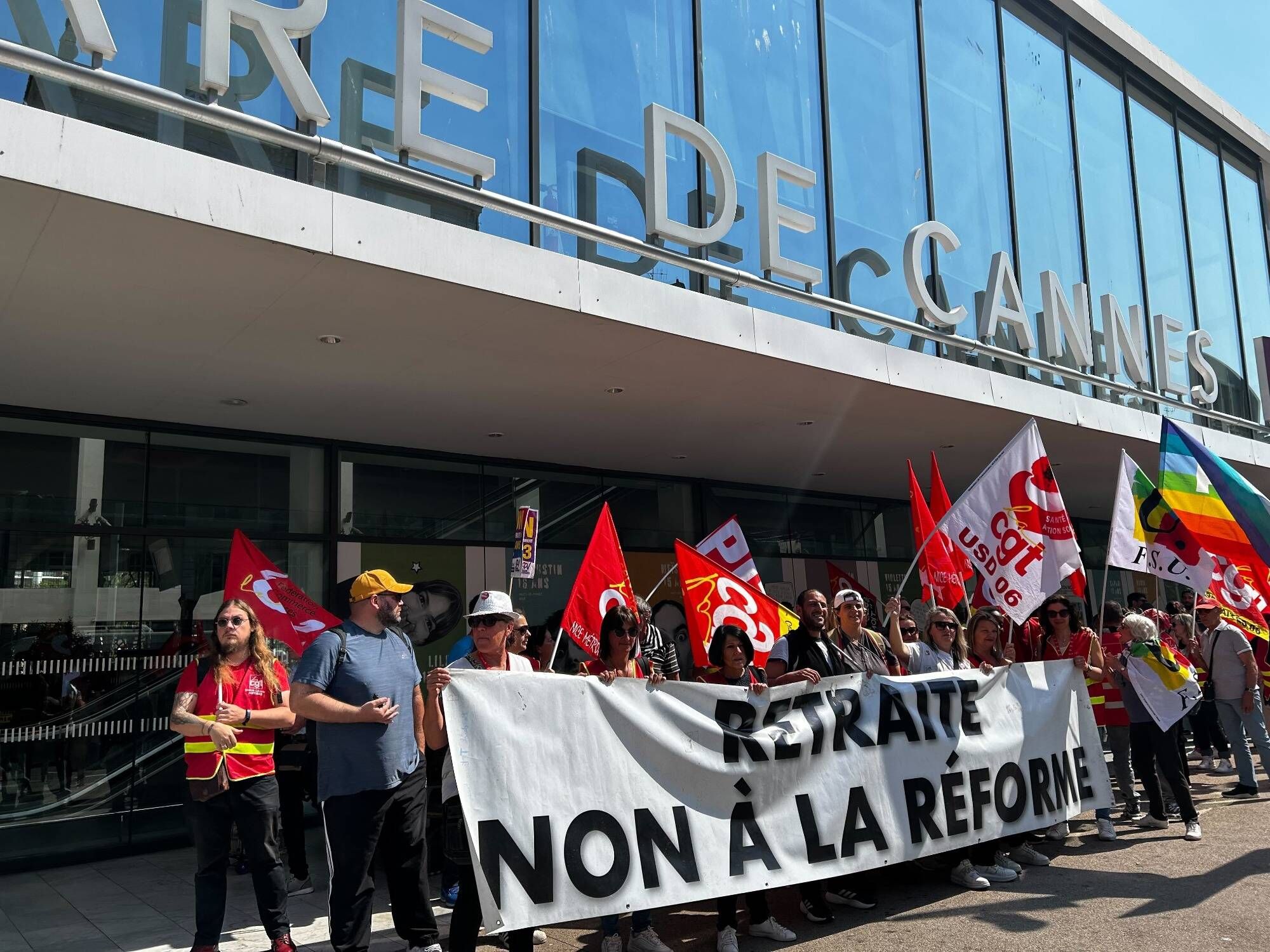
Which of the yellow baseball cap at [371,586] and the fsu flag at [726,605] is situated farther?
the fsu flag at [726,605]

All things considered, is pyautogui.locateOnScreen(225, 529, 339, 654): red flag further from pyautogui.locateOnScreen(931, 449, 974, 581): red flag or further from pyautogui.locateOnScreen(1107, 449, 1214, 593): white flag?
pyautogui.locateOnScreen(1107, 449, 1214, 593): white flag

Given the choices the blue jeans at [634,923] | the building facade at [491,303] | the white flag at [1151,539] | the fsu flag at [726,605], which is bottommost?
the blue jeans at [634,923]

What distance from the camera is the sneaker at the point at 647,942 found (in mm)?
5414

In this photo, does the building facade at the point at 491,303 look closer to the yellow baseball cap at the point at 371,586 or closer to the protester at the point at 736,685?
the yellow baseball cap at the point at 371,586

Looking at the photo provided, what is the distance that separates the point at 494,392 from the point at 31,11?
4568 millimetres

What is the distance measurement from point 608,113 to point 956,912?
6833 millimetres

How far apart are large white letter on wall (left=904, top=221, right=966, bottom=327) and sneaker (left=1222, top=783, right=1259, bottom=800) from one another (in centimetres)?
519

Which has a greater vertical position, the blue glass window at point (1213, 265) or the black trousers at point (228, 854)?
the blue glass window at point (1213, 265)

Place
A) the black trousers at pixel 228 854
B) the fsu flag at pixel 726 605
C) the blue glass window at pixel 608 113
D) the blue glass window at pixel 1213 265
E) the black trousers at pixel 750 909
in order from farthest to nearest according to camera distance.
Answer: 1. the blue glass window at pixel 1213 265
2. the blue glass window at pixel 608 113
3. the fsu flag at pixel 726 605
4. the black trousers at pixel 750 909
5. the black trousers at pixel 228 854

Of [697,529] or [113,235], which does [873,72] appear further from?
[113,235]

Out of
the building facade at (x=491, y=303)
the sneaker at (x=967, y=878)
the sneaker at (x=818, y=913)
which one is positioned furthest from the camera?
the sneaker at (x=967, y=878)

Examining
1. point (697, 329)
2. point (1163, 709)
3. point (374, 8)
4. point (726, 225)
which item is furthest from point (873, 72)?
point (1163, 709)

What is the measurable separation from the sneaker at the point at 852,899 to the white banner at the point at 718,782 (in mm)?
319

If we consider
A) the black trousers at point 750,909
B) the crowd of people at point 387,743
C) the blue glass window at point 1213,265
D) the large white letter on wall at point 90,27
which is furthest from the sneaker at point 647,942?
the blue glass window at point 1213,265
